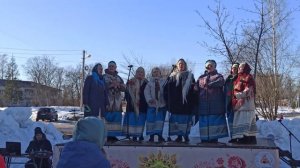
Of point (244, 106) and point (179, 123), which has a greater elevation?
point (244, 106)

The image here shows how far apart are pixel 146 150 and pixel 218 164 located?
1.04 meters

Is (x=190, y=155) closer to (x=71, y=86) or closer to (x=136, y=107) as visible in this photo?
(x=136, y=107)

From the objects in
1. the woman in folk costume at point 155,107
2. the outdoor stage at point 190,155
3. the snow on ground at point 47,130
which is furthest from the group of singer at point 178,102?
the snow on ground at point 47,130

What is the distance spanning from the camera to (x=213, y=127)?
26.6 feet

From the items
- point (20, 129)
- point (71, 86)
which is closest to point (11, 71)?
point (71, 86)

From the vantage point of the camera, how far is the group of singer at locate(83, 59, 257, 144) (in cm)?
806

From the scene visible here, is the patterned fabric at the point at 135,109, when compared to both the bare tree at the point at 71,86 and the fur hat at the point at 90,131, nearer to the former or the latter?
the fur hat at the point at 90,131

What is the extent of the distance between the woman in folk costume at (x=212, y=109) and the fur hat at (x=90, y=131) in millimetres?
5467

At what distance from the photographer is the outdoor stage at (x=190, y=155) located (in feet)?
21.9

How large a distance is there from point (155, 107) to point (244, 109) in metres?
1.60

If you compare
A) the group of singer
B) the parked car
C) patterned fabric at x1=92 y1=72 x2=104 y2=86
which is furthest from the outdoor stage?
the parked car

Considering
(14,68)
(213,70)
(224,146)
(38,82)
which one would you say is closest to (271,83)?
(213,70)

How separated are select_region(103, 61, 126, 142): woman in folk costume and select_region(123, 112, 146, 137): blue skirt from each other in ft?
0.37

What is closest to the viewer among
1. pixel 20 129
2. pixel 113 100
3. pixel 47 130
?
pixel 113 100
